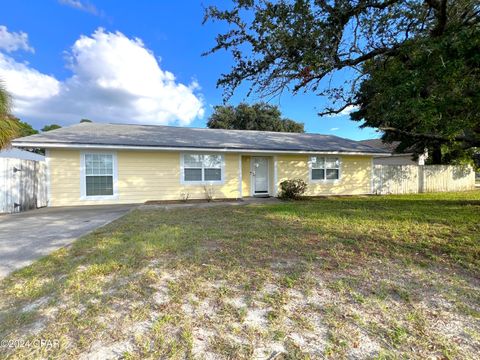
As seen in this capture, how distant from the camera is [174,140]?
12062 millimetres

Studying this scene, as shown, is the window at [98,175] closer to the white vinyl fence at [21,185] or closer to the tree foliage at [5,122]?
the white vinyl fence at [21,185]

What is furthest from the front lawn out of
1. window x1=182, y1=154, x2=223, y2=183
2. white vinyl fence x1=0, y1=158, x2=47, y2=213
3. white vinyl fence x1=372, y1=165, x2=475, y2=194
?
white vinyl fence x1=372, y1=165, x2=475, y2=194

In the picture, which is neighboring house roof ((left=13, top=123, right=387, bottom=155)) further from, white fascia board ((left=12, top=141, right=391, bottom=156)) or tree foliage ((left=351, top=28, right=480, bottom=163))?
tree foliage ((left=351, top=28, right=480, bottom=163))

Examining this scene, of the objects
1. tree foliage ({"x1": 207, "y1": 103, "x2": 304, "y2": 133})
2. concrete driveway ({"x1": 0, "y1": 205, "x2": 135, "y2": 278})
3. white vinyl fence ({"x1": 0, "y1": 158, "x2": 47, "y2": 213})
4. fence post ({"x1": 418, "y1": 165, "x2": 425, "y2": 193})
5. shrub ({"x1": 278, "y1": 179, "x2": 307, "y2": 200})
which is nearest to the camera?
concrete driveway ({"x1": 0, "y1": 205, "x2": 135, "y2": 278})

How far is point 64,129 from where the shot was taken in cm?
1202

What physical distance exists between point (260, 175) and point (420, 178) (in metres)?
10.1

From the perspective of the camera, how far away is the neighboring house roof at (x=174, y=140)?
1034 cm

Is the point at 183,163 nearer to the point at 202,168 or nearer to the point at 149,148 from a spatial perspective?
the point at 202,168

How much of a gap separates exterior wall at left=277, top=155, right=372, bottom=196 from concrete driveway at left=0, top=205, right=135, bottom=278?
8.29 metres

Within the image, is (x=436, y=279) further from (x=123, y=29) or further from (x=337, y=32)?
(x=123, y=29)

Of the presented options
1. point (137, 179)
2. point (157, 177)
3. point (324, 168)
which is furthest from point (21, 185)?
point (324, 168)

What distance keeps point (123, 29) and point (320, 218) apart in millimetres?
11008

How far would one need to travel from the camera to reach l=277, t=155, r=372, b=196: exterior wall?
13.7m

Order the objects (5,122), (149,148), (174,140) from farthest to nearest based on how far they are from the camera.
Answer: (174,140) → (149,148) → (5,122)
